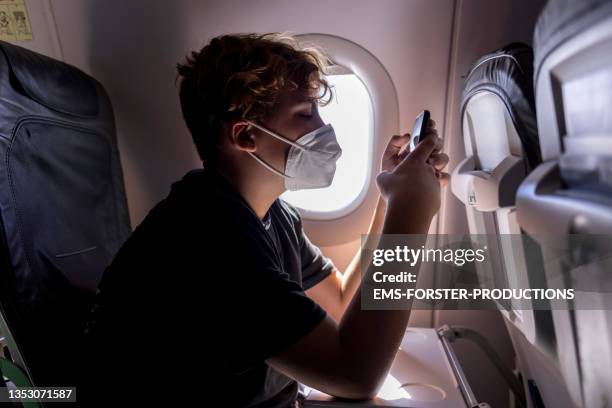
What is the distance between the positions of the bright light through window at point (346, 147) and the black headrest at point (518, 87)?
0.60m

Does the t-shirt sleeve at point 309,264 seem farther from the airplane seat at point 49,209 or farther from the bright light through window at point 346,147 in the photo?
the airplane seat at point 49,209

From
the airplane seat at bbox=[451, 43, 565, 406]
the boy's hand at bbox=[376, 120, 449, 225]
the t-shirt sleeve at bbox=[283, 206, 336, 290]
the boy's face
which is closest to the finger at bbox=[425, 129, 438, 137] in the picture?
the boy's hand at bbox=[376, 120, 449, 225]

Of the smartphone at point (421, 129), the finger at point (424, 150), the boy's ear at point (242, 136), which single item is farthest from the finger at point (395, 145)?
the boy's ear at point (242, 136)

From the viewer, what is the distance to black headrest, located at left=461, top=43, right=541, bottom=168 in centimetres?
71

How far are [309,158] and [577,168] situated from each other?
1.93 ft

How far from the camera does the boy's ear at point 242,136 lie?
0.94 metres

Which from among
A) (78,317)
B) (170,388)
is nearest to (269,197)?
(170,388)

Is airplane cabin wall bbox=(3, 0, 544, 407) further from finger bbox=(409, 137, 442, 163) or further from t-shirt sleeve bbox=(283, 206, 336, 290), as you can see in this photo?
finger bbox=(409, 137, 442, 163)

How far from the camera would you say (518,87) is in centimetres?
73

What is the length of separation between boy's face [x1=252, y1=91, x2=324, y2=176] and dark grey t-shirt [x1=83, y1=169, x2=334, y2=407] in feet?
0.42

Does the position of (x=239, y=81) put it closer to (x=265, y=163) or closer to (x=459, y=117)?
(x=265, y=163)

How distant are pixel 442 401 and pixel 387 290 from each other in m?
0.45

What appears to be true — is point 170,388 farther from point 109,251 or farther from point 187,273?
point 109,251

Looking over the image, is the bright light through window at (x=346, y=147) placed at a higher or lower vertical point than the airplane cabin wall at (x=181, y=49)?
lower
